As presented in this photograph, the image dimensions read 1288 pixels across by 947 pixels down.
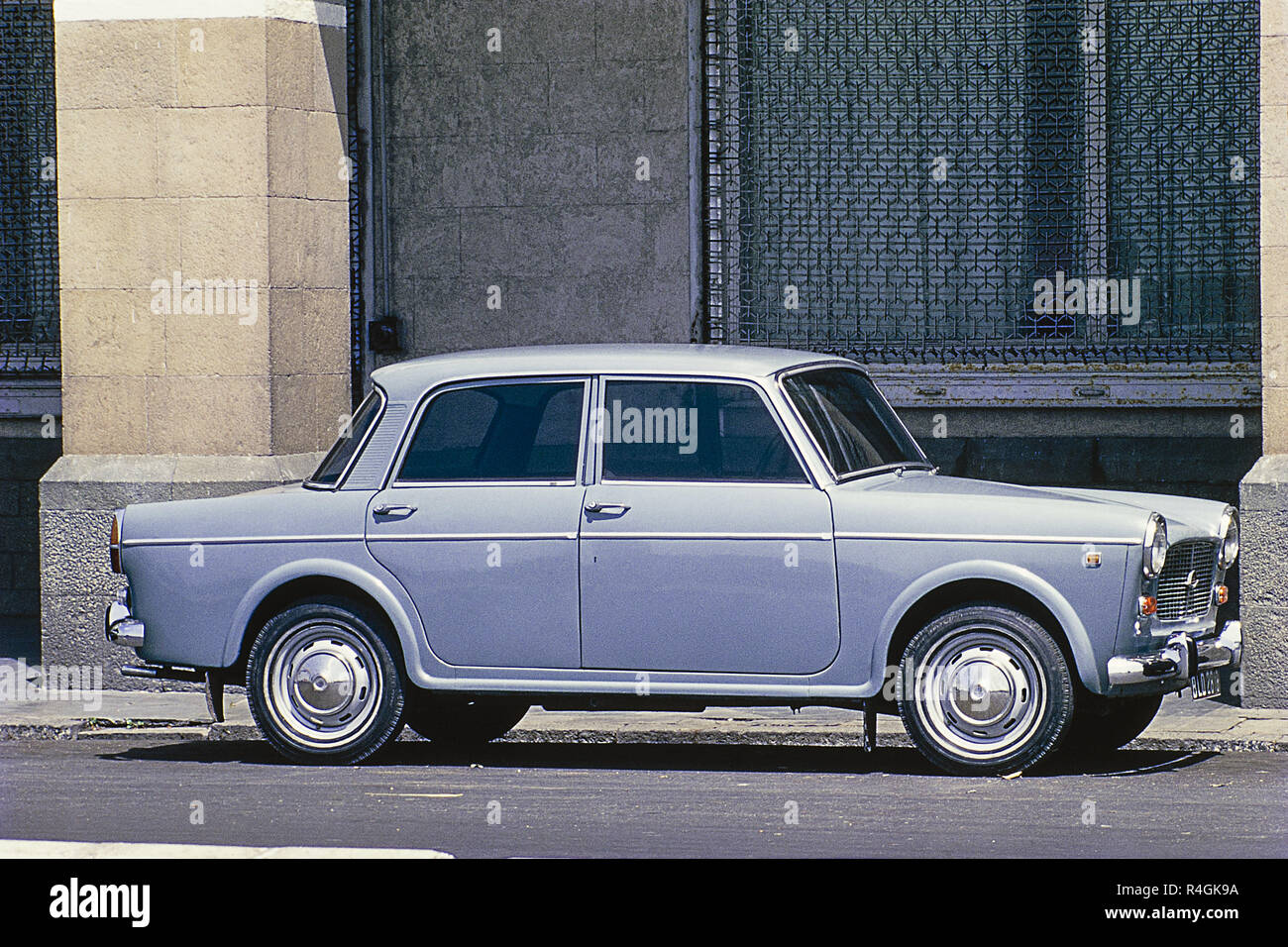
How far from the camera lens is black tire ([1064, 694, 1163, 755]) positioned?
9.16m

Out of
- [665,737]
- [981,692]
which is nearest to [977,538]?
[981,692]

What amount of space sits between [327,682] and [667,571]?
151 centimetres

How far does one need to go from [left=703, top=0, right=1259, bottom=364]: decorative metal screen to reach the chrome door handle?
18.3 ft

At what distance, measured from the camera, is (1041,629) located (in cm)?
829

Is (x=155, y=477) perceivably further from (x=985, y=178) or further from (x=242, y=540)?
(x=985, y=178)

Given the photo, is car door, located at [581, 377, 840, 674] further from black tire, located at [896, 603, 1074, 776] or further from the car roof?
black tire, located at [896, 603, 1074, 776]

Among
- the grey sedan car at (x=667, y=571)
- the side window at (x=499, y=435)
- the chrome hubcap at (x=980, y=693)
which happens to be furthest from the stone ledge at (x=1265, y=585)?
the side window at (x=499, y=435)

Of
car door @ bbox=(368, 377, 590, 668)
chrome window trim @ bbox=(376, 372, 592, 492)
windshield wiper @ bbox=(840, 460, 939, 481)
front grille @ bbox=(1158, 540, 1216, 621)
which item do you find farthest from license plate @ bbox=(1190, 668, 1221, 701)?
chrome window trim @ bbox=(376, 372, 592, 492)

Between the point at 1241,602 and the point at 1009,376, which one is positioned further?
the point at 1009,376

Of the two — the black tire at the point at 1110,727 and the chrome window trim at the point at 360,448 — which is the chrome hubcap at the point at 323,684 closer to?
the chrome window trim at the point at 360,448

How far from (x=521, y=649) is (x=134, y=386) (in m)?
4.20

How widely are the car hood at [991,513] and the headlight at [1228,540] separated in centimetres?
22
